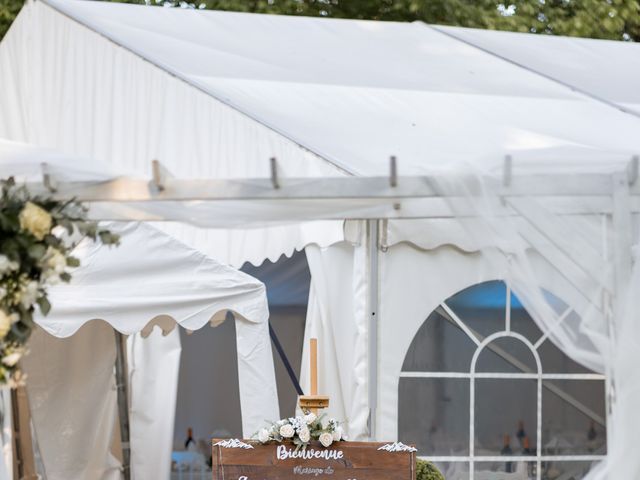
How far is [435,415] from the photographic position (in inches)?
270

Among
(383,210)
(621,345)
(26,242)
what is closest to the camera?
(26,242)

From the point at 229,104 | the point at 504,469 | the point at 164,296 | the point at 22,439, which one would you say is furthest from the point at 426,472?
Result: the point at 22,439

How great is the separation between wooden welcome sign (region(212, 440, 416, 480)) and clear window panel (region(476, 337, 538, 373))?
3.40 ft

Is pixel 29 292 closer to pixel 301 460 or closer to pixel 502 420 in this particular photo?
pixel 301 460

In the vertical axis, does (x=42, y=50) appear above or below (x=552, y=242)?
above

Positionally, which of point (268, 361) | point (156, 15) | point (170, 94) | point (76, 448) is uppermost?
point (156, 15)

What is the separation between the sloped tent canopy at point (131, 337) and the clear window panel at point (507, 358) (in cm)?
117

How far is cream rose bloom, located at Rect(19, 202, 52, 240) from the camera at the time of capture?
4434mm

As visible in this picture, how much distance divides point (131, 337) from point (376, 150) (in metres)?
3.19

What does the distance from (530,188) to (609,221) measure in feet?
1.09

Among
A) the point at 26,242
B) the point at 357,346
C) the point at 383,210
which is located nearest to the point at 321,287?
the point at 357,346

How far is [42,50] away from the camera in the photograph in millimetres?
9406

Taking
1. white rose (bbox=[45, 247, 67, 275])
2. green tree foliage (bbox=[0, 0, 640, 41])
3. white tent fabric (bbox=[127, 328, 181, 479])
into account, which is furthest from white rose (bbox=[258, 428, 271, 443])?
green tree foliage (bbox=[0, 0, 640, 41])

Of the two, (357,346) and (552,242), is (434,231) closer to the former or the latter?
(357,346)
